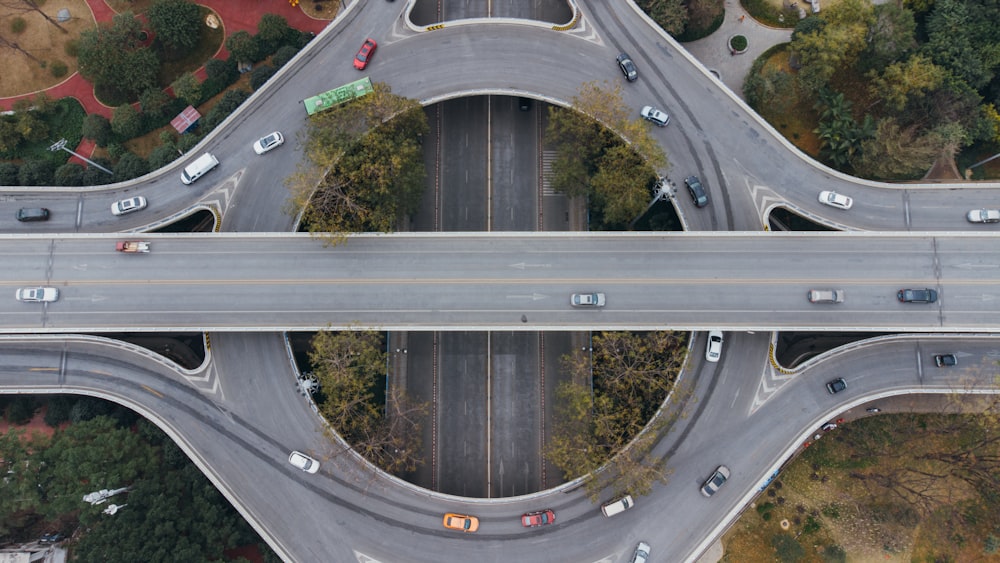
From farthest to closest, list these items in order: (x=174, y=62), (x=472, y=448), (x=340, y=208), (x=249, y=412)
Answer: (x=174, y=62), (x=472, y=448), (x=249, y=412), (x=340, y=208)

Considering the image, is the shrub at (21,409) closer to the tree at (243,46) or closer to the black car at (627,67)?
the tree at (243,46)

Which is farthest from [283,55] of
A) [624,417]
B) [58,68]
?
[624,417]

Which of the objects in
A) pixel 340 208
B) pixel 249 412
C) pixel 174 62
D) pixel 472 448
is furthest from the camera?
pixel 174 62

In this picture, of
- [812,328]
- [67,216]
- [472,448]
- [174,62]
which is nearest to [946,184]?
[812,328]

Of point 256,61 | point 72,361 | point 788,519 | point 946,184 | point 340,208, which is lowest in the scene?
point 788,519

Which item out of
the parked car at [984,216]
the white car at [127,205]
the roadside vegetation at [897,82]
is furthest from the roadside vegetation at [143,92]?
the parked car at [984,216]

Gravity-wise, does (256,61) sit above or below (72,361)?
above

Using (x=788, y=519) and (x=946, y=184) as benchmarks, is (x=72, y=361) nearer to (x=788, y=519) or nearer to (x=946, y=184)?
(x=788, y=519)

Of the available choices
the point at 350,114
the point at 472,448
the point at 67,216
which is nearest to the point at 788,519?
the point at 472,448

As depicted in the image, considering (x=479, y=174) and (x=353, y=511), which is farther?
(x=479, y=174)
